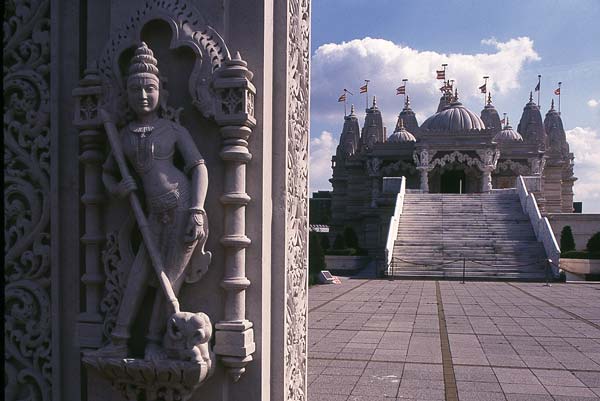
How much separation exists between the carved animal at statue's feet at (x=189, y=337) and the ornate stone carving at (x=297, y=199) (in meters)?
0.60

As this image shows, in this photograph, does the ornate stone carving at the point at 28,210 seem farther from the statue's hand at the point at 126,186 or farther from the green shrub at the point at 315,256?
the green shrub at the point at 315,256

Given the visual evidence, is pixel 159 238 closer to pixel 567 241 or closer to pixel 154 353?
pixel 154 353

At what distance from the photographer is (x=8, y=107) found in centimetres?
383

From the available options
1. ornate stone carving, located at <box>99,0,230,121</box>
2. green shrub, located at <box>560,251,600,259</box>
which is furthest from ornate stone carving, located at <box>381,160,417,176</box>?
ornate stone carving, located at <box>99,0,230,121</box>

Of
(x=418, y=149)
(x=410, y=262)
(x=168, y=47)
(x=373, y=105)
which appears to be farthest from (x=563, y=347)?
(x=373, y=105)

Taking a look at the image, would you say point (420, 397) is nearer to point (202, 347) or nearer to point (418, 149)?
point (202, 347)

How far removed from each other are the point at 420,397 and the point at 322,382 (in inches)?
44.7

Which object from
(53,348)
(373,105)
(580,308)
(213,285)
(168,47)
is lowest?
(580,308)

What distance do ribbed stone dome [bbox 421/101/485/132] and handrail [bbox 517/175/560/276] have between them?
14.9m

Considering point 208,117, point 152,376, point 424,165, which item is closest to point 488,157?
point 424,165

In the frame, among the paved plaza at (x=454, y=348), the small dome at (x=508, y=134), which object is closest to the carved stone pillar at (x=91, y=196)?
the paved plaza at (x=454, y=348)

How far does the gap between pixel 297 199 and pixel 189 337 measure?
126 cm

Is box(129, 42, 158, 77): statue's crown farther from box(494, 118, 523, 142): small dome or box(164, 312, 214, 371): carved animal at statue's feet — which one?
box(494, 118, 523, 142): small dome

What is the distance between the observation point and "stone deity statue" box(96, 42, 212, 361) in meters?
3.21
